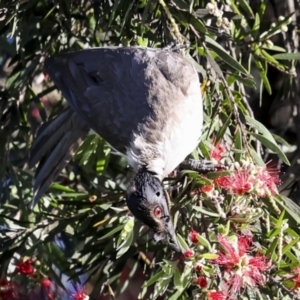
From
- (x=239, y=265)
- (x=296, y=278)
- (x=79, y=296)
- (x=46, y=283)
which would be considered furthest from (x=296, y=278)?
(x=46, y=283)

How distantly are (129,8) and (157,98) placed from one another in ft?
1.56

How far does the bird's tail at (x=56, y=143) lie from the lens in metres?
2.70

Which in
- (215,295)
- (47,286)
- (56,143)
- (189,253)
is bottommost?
(47,286)

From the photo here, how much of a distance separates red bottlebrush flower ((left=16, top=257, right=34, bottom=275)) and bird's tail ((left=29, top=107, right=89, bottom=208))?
21 cm

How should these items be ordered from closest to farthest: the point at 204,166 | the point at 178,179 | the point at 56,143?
1. the point at 204,166
2. the point at 178,179
3. the point at 56,143

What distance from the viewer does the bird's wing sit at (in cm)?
257

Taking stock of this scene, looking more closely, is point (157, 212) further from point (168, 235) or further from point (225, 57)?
point (225, 57)

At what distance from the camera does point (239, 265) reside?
→ 1802 millimetres

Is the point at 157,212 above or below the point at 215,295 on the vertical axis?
above

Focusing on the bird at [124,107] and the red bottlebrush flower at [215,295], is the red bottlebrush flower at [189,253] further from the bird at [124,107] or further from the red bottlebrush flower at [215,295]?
the bird at [124,107]

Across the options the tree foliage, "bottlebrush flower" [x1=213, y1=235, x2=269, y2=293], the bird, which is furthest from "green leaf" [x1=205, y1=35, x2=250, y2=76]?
"bottlebrush flower" [x1=213, y1=235, x2=269, y2=293]

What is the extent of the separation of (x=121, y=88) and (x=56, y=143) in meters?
0.31

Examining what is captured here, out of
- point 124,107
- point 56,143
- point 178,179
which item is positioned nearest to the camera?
point 178,179

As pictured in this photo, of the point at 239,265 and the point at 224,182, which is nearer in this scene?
the point at 239,265
